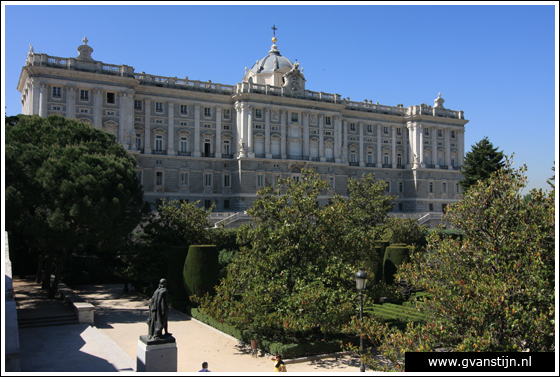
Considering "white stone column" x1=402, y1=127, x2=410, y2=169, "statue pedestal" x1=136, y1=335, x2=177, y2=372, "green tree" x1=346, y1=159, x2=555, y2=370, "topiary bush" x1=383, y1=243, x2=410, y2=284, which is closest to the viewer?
"green tree" x1=346, y1=159, x2=555, y2=370

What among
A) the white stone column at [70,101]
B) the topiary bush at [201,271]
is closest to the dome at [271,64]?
the white stone column at [70,101]

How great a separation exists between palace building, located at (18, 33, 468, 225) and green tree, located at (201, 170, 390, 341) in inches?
1274

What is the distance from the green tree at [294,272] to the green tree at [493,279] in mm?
3387

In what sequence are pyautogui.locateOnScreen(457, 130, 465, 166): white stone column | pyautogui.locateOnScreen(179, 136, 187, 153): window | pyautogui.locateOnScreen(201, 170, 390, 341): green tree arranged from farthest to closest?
pyautogui.locateOnScreen(457, 130, 465, 166): white stone column < pyautogui.locateOnScreen(179, 136, 187, 153): window < pyautogui.locateOnScreen(201, 170, 390, 341): green tree

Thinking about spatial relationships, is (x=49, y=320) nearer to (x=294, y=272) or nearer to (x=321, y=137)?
(x=294, y=272)

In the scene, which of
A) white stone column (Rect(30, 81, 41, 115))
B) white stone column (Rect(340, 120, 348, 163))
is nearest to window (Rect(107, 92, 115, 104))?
white stone column (Rect(30, 81, 41, 115))

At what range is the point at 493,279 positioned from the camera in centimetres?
1045

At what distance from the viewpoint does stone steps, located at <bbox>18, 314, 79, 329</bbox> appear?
19.0m

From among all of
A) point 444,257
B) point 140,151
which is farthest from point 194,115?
point 444,257

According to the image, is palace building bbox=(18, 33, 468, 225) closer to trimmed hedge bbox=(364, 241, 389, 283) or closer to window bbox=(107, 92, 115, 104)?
window bbox=(107, 92, 115, 104)

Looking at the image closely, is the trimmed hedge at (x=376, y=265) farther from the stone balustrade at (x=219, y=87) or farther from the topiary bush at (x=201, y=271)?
the stone balustrade at (x=219, y=87)

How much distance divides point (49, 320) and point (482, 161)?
3850 cm

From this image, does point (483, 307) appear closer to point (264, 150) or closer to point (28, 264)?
point (28, 264)

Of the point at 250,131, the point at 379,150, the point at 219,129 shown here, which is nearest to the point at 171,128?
the point at 219,129
